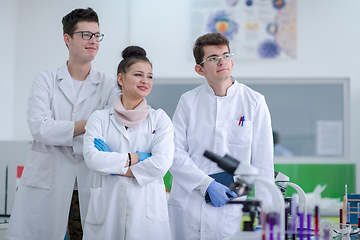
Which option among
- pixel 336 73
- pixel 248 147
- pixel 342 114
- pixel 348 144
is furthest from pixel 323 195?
pixel 248 147

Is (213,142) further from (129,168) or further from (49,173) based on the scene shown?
(49,173)

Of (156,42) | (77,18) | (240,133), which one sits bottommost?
(240,133)

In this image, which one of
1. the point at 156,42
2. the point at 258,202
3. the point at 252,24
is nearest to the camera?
the point at 258,202

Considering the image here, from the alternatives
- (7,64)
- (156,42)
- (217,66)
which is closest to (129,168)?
(217,66)

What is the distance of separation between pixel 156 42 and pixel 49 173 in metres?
2.35

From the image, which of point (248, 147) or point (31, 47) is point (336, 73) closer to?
point (248, 147)

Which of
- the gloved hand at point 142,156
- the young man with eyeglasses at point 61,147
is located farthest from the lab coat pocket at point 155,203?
the young man with eyeglasses at point 61,147

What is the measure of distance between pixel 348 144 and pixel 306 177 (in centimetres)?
55

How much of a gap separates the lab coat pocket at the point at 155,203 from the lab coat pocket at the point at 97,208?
0.21 metres

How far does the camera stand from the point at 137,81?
1.98 m

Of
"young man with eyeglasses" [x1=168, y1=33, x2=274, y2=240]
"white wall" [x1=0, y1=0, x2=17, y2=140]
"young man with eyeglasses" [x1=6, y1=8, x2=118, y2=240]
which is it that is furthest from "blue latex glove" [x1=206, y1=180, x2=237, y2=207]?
"white wall" [x1=0, y1=0, x2=17, y2=140]

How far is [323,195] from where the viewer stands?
3.92m

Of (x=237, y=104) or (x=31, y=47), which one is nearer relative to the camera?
(x=237, y=104)

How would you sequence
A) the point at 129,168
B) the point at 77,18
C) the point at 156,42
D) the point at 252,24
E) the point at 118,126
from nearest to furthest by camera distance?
1. the point at 129,168
2. the point at 118,126
3. the point at 77,18
4. the point at 252,24
5. the point at 156,42
